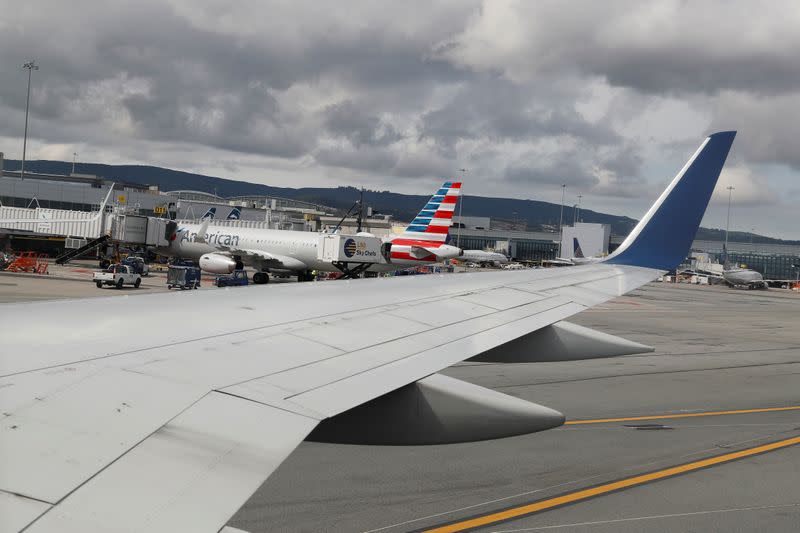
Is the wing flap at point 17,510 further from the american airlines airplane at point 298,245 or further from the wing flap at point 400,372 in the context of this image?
the american airlines airplane at point 298,245

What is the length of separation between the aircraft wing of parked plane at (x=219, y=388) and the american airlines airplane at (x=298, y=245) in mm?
38232

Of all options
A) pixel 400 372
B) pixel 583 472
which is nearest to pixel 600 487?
pixel 583 472

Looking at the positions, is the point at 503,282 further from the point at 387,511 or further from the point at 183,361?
the point at 183,361

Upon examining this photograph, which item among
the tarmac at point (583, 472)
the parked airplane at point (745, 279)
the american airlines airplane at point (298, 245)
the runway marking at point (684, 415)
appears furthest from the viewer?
the parked airplane at point (745, 279)

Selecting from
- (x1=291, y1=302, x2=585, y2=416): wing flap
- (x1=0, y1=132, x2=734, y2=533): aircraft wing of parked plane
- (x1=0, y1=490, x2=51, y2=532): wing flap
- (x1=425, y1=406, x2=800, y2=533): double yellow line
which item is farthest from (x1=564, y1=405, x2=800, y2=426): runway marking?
(x1=0, y1=490, x2=51, y2=532): wing flap

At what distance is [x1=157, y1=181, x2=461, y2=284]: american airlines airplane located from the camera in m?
45.5

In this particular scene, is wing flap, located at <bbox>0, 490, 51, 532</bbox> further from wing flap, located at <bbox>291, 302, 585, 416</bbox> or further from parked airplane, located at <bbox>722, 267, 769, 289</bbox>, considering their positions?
parked airplane, located at <bbox>722, 267, 769, 289</bbox>

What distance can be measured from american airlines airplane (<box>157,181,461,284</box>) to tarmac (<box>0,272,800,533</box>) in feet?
94.9

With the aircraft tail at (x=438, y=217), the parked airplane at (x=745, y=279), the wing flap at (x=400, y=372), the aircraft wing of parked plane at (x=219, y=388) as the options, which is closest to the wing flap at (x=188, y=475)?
the aircraft wing of parked plane at (x=219, y=388)

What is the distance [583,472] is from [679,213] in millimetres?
3463

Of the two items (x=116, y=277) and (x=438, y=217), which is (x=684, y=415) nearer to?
(x=116, y=277)

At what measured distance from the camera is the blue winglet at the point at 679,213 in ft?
27.5

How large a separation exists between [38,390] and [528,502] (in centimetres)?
626

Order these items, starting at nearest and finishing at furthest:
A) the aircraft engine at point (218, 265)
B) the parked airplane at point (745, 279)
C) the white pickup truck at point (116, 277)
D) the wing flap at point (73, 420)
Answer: the wing flap at point (73, 420) < the white pickup truck at point (116, 277) < the aircraft engine at point (218, 265) < the parked airplane at point (745, 279)
